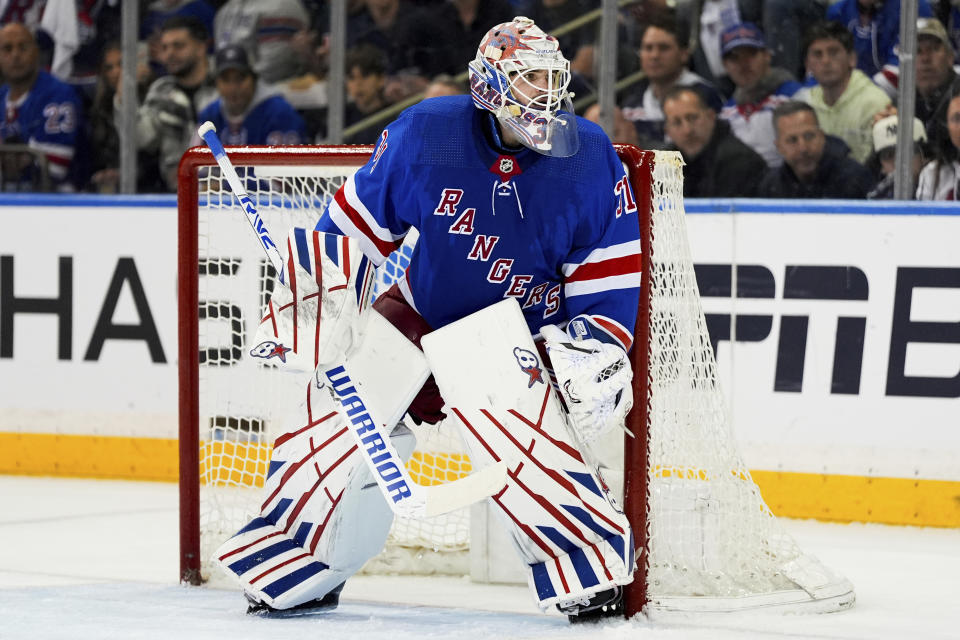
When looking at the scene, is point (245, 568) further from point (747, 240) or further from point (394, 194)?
point (747, 240)

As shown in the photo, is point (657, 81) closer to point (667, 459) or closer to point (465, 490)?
point (667, 459)

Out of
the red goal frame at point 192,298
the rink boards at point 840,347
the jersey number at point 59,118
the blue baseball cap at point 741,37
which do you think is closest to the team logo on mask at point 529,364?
the red goal frame at point 192,298

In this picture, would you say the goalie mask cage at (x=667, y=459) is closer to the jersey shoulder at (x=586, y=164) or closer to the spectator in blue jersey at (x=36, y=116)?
the jersey shoulder at (x=586, y=164)

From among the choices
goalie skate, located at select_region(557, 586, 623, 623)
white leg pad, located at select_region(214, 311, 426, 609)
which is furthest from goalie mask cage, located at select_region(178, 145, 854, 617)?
white leg pad, located at select_region(214, 311, 426, 609)

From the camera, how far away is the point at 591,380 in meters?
2.42

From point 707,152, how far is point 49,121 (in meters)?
2.36

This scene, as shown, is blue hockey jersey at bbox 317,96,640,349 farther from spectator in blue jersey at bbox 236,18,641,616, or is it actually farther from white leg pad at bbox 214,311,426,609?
white leg pad at bbox 214,311,426,609

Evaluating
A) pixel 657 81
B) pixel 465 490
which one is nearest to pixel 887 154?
pixel 657 81

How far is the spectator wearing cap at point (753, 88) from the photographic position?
14.1 ft

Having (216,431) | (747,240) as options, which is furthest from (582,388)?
(747,240)

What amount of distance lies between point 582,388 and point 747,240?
1.66 metres

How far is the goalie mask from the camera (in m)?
2.39

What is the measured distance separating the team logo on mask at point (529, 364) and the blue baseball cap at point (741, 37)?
2201 millimetres

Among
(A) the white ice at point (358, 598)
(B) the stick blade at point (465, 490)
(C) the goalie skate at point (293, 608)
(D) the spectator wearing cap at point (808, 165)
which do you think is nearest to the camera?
(B) the stick blade at point (465, 490)
